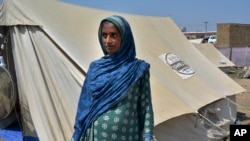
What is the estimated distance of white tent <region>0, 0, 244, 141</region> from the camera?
3.62 m

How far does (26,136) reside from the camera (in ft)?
13.0

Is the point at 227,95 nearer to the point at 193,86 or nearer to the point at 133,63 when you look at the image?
the point at 193,86

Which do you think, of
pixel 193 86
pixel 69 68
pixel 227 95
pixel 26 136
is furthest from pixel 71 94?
pixel 227 95

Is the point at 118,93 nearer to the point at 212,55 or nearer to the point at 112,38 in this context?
the point at 112,38

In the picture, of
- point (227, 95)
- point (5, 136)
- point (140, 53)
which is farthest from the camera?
point (227, 95)

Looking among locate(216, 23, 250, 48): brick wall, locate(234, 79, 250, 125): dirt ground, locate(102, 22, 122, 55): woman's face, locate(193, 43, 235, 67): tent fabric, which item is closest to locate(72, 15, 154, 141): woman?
locate(102, 22, 122, 55): woman's face

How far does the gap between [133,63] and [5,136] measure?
2805 millimetres

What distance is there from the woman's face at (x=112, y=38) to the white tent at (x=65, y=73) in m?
1.78

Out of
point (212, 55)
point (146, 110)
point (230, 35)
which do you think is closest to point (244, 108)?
point (212, 55)

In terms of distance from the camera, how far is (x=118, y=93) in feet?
6.30

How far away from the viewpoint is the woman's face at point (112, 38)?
6.36 ft

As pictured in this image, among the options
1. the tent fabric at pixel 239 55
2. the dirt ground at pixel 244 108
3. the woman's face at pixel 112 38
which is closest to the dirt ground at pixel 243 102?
the dirt ground at pixel 244 108

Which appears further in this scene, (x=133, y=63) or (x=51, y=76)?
(x=51, y=76)

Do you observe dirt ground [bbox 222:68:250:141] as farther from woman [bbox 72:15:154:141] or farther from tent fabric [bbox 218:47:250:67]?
woman [bbox 72:15:154:141]
